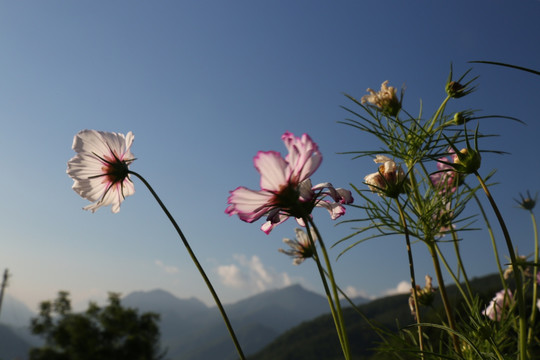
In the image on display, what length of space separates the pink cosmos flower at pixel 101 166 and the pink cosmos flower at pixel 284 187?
0.49 meters

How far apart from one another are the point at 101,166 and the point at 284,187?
63cm

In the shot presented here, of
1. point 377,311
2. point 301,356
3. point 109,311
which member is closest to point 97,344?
point 109,311

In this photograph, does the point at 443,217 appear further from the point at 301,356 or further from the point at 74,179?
the point at 301,356

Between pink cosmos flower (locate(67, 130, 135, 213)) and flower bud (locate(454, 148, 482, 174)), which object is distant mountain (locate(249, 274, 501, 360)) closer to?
pink cosmos flower (locate(67, 130, 135, 213))

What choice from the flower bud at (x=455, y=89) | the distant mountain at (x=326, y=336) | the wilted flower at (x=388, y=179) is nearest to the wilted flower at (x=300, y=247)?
the wilted flower at (x=388, y=179)

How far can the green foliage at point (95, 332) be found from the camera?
18.5 meters

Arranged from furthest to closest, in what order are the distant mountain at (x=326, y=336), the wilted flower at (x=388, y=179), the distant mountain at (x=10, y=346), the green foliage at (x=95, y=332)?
the distant mountain at (x=10, y=346), the distant mountain at (x=326, y=336), the green foliage at (x=95, y=332), the wilted flower at (x=388, y=179)

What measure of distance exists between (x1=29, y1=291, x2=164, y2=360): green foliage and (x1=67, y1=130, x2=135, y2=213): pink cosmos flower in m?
21.0

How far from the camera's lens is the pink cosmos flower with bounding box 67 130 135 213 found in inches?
37.0

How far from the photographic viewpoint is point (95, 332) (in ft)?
63.0

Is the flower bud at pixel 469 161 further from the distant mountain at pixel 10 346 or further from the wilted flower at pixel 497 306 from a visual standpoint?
the distant mountain at pixel 10 346

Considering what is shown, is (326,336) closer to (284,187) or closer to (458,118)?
(458,118)

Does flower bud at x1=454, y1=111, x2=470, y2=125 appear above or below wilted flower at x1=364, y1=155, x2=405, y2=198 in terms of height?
above

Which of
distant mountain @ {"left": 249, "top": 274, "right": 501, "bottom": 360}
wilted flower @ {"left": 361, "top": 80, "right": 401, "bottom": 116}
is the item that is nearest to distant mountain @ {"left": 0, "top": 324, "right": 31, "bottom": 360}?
distant mountain @ {"left": 249, "top": 274, "right": 501, "bottom": 360}
